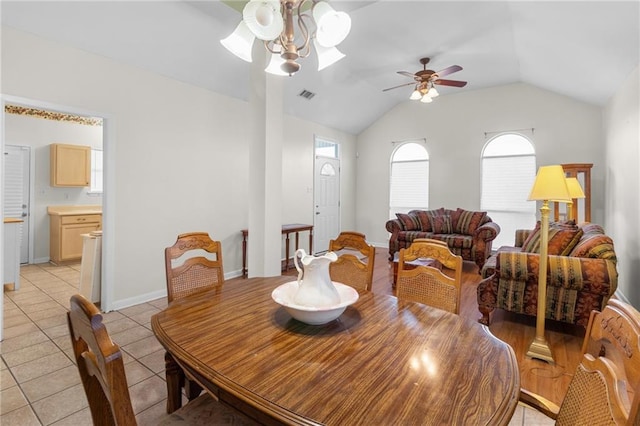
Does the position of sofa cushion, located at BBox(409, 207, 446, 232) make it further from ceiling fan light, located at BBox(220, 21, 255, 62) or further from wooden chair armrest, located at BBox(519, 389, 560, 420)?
wooden chair armrest, located at BBox(519, 389, 560, 420)

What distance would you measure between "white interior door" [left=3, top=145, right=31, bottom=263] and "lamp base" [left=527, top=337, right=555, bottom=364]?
675cm

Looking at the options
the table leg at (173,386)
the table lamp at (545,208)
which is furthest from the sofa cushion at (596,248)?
the table leg at (173,386)

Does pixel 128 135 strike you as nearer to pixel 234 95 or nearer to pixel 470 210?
pixel 234 95

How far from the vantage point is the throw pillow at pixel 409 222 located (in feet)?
18.8

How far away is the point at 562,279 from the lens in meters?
2.58

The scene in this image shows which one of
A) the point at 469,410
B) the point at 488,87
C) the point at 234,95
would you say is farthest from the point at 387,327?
the point at 488,87

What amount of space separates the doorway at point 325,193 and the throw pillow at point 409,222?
5.01 feet

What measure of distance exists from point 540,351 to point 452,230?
3425mm

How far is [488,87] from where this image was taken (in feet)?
19.5

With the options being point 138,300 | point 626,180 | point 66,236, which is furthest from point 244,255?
point 626,180

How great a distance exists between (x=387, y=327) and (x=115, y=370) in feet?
3.08

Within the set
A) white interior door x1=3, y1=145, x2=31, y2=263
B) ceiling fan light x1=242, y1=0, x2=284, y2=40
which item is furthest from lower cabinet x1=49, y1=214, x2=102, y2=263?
ceiling fan light x1=242, y1=0, x2=284, y2=40

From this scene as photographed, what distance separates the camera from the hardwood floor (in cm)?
209

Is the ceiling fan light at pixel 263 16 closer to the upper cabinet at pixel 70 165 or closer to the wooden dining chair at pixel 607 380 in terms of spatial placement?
the wooden dining chair at pixel 607 380
